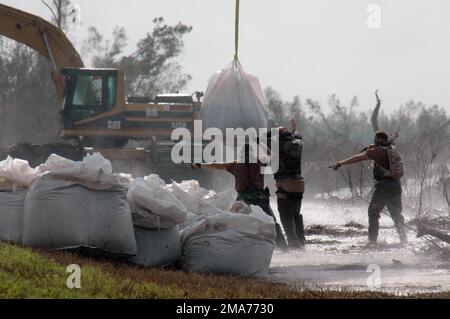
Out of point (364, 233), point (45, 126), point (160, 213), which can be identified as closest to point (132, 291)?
point (160, 213)

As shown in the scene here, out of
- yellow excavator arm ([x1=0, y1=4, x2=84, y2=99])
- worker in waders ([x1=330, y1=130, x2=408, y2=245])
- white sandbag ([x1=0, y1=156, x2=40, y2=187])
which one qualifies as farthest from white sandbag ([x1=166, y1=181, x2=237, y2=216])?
yellow excavator arm ([x1=0, y1=4, x2=84, y2=99])

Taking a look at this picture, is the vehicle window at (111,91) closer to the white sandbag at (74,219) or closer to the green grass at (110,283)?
the white sandbag at (74,219)

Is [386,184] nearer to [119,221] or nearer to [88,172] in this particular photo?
[119,221]

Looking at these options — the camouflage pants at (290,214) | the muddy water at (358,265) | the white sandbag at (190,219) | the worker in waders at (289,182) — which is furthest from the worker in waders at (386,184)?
the white sandbag at (190,219)

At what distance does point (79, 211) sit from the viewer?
28.0 feet

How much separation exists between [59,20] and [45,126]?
422 centimetres

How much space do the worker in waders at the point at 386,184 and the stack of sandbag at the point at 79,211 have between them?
14.6 feet

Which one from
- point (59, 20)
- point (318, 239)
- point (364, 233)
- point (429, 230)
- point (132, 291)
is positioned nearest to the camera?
→ point (132, 291)

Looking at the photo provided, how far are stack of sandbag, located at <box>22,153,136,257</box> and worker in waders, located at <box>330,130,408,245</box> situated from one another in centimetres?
445

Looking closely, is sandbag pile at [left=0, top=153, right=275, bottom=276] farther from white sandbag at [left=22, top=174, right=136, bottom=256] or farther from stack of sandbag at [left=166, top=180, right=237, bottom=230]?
stack of sandbag at [left=166, top=180, right=237, bottom=230]

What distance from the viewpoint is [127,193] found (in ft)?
29.4

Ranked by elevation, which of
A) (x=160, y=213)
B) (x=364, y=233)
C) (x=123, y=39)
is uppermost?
(x=123, y=39)

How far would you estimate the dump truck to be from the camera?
20.2 meters

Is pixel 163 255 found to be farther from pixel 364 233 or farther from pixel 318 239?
pixel 364 233
